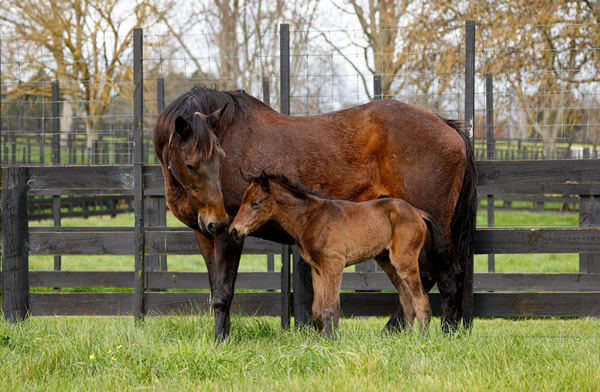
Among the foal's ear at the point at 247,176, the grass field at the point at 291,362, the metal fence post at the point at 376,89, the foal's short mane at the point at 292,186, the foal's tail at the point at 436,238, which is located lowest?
the grass field at the point at 291,362

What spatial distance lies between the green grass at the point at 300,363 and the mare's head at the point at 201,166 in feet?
3.15

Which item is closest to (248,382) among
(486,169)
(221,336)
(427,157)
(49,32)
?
(221,336)

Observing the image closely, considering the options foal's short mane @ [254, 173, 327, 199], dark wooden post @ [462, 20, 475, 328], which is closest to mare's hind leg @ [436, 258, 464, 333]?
dark wooden post @ [462, 20, 475, 328]

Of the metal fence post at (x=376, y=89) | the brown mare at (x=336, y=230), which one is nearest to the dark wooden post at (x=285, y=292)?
the brown mare at (x=336, y=230)

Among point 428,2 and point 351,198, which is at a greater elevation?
point 428,2

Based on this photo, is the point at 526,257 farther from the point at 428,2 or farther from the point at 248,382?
the point at 248,382

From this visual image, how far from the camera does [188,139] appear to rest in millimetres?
4996

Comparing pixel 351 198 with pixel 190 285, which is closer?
pixel 351 198

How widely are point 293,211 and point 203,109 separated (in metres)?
1.16

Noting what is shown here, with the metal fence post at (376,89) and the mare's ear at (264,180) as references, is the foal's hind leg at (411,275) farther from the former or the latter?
the metal fence post at (376,89)

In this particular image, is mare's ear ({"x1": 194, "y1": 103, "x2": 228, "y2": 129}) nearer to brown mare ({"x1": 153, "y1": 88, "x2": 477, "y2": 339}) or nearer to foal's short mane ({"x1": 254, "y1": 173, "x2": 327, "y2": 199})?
brown mare ({"x1": 153, "y1": 88, "x2": 477, "y2": 339})

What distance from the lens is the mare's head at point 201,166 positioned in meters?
→ 4.93

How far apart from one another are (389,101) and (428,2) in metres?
14.3

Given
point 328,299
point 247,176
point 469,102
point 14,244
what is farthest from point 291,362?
point 14,244
